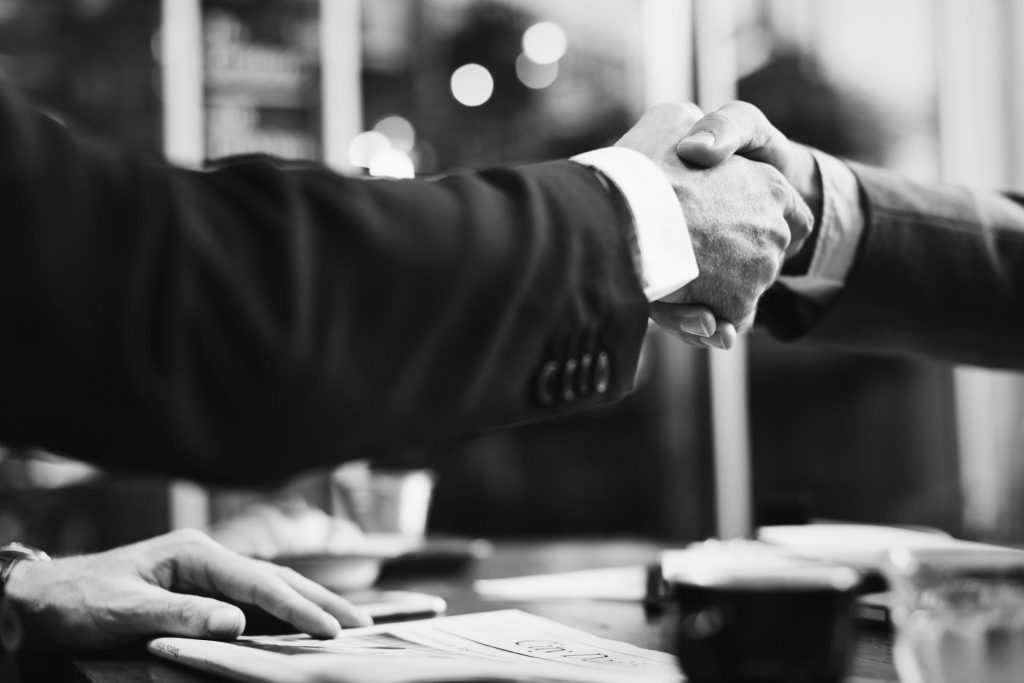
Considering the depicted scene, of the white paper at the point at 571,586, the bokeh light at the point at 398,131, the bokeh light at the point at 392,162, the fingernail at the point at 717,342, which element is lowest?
the white paper at the point at 571,586

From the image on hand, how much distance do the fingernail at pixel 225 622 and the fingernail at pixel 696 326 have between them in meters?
0.56

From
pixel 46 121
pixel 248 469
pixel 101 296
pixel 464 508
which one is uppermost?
pixel 46 121

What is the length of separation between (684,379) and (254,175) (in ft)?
12.2

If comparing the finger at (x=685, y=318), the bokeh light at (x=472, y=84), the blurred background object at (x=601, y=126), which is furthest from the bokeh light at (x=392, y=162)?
the finger at (x=685, y=318)

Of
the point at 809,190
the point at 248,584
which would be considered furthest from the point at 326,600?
the point at 809,190

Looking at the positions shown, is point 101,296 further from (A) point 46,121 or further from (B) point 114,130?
(B) point 114,130

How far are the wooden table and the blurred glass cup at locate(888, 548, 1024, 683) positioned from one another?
14 cm

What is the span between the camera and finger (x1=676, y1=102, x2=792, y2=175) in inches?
42.1

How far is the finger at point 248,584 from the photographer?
86 cm

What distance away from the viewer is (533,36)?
438 centimetres

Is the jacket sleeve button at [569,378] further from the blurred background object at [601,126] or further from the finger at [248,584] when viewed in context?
the blurred background object at [601,126]

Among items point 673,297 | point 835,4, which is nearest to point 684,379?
point 835,4

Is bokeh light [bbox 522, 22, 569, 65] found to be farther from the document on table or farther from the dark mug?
the dark mug

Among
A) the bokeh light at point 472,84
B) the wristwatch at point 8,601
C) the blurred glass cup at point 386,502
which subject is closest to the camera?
the wristwatch at point 8,601
